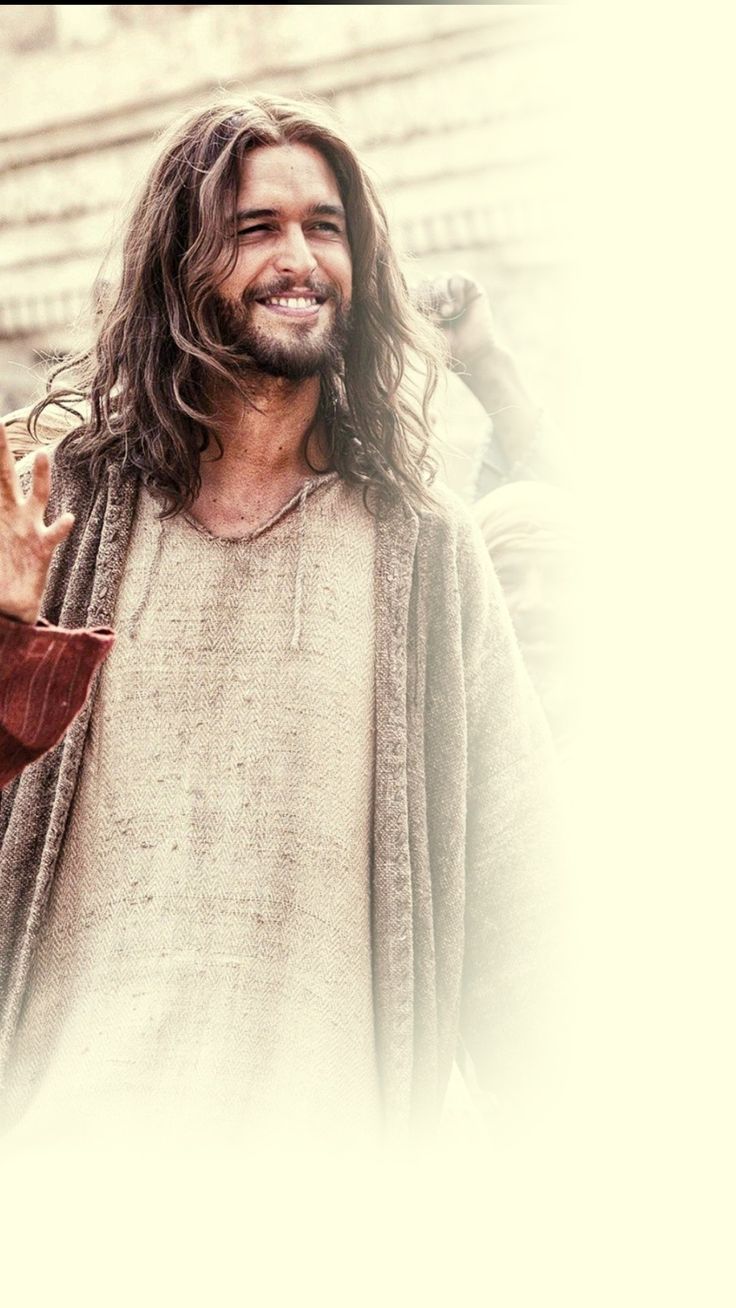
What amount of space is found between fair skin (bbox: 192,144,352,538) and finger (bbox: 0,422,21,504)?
1.72 ft

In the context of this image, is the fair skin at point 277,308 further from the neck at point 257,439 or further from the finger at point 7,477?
the finger at point 7,477

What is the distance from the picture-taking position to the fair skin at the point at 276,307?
2699 mm

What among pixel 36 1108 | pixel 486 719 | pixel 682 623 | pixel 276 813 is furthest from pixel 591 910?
pixel 682 623

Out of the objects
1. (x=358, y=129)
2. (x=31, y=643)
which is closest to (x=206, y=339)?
(x=31, y=643)

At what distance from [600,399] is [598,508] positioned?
390 millimetres

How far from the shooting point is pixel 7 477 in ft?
7.59

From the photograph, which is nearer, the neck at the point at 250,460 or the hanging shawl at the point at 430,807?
the hanging shawl at the point at 430,807

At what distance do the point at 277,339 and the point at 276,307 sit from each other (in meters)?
0.05

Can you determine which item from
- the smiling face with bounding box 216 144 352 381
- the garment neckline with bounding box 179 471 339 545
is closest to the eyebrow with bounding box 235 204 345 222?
the smiling face with bounding box 216 144 352 381

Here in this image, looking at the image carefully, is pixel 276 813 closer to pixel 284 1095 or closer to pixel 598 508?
pixel 284 1095

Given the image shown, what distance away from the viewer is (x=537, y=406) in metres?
4.30

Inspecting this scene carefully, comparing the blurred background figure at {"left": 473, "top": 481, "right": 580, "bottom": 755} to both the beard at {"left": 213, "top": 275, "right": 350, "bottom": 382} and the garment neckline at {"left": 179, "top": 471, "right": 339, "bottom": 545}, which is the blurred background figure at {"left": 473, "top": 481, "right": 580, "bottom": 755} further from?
the beard at {"left": 213, "top": 275, "right": 350, "bottom": 382}

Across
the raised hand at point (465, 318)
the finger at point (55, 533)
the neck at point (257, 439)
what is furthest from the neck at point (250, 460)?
A: the raised hand at point (465, 318)

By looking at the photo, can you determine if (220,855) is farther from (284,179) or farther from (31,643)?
(284,179)
